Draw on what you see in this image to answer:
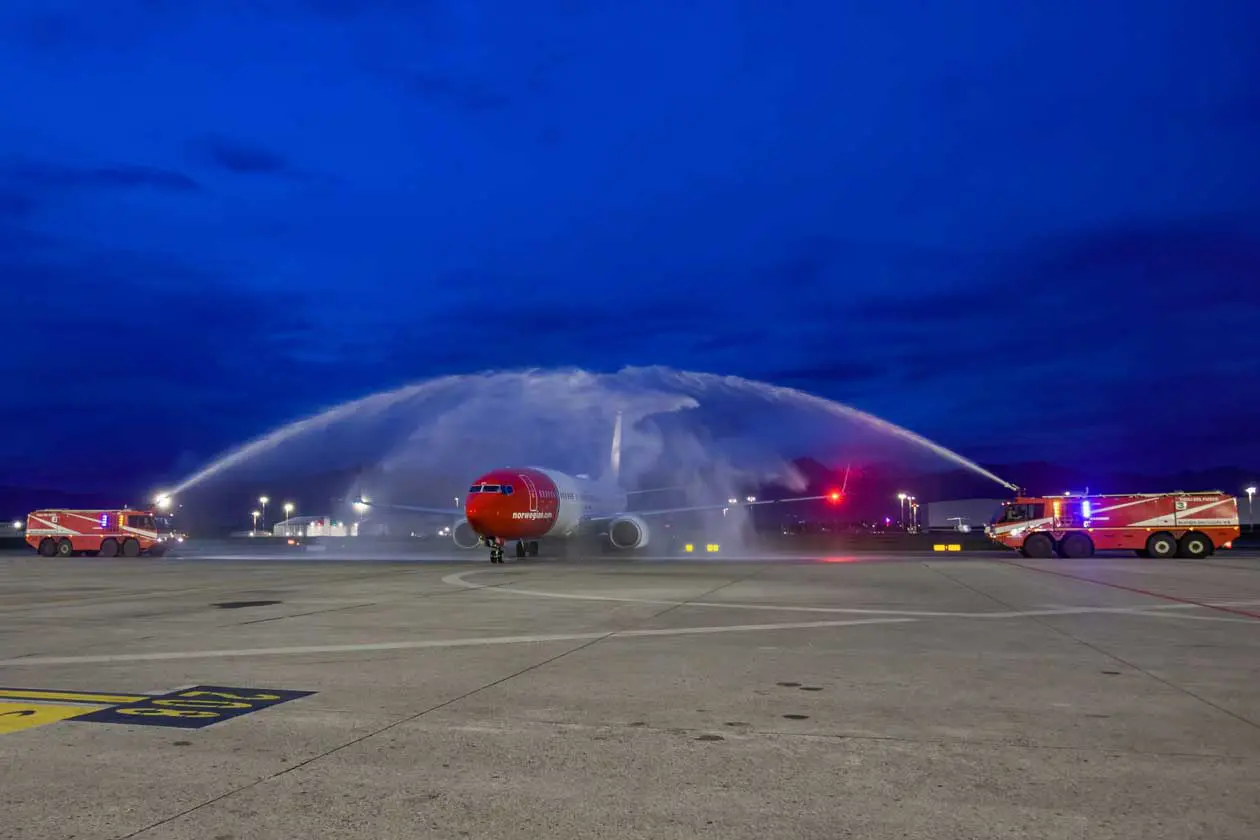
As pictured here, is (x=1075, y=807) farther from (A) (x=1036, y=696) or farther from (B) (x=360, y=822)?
(B) (x=360, y=822)

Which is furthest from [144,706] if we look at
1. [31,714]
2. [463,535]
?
[463,535]

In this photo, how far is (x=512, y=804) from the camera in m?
5.62

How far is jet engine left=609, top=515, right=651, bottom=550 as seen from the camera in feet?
138

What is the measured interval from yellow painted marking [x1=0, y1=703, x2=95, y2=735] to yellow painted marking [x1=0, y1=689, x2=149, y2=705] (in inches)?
10.7

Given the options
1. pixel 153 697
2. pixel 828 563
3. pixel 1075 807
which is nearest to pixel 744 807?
pixel 1075 807

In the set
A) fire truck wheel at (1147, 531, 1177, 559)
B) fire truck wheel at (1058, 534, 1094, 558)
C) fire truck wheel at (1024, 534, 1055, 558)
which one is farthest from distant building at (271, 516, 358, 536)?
fire truck wheel at (1147, 531, 1177, 559)

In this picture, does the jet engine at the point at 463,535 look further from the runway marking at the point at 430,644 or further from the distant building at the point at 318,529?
the distant building at the point at 318,529

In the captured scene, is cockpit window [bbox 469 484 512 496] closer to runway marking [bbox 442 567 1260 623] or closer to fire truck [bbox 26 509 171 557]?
runway marking [bbox 442 567 1260 623]

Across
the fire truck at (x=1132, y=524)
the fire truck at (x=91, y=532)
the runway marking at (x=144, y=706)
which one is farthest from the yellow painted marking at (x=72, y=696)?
the fire truck at (x=91, y=532)

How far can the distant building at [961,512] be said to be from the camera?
4985 inches

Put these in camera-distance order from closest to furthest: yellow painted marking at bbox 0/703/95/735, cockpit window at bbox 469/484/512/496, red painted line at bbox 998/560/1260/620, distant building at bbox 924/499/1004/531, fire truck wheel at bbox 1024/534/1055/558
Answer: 1. yellow painted marking at bbox 0/703/95/735
2. red painted line at bbox 998/560/1260/620
3. cockpit window at bbox 469/484/512/496
4. fire truck wheel at bbox 1024/534/1055/558
5. distant building at bbox 924/499/1004/531

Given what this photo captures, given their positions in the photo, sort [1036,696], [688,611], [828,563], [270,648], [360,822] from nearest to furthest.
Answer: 1. [360,822]
2. [1036,696]
3. [270,648]
4. [688,611]
5. [828,563]

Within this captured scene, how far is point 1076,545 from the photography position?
39.3 metres

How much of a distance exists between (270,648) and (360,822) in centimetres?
795
